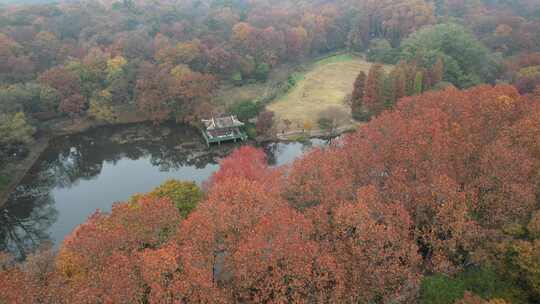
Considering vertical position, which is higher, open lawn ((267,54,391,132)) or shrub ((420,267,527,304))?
shrub ((420,267,527,304))

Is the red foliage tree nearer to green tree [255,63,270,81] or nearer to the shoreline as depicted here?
the shoreline

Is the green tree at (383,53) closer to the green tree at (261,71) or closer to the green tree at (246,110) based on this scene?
the green tree at (261,71)

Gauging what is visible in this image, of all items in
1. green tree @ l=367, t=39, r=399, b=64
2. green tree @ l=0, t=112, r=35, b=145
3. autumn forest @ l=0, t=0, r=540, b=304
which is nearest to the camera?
autumn forest @ l=0, t=0, r=540, b=304

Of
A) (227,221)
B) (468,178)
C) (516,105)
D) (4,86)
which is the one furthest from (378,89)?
(4,86)

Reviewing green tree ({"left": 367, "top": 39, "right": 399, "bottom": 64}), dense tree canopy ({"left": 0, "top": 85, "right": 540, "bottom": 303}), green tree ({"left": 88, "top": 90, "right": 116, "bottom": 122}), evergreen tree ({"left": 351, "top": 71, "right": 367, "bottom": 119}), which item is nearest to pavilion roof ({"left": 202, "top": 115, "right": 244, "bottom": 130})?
green tree ({"left": 88, "top": 90, "right": 116, "bottom": 122})

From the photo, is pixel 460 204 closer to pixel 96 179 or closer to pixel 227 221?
pixel 227 221
